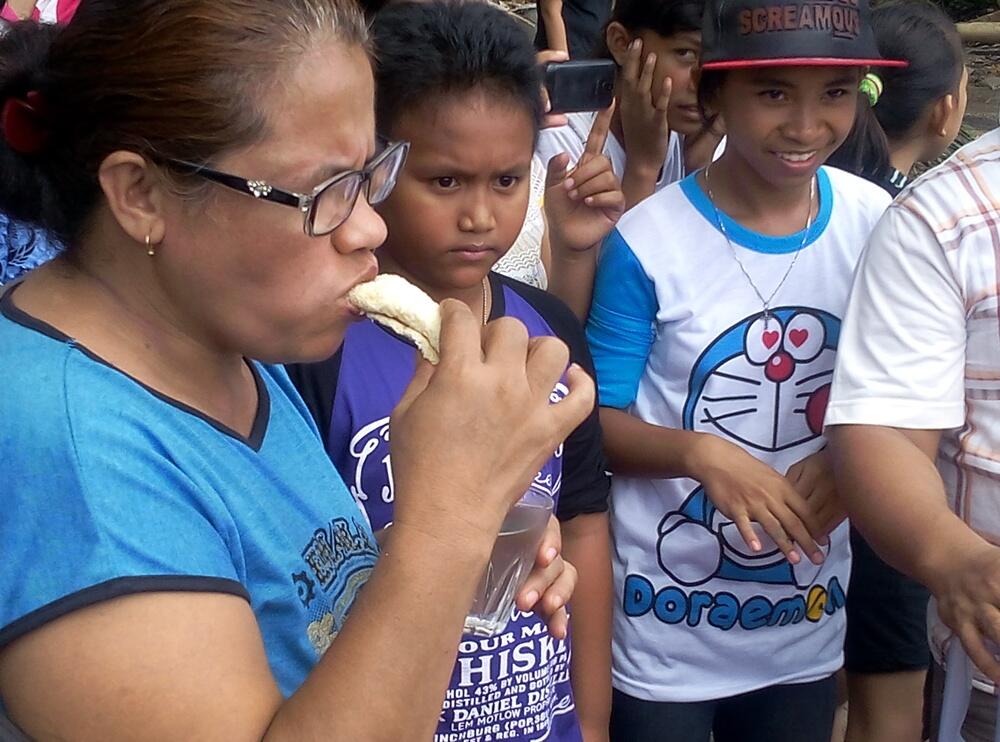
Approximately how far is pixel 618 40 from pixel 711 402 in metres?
1.32

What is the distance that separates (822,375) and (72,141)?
1.51 metres

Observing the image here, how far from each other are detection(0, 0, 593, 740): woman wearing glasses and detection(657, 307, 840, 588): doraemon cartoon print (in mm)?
999

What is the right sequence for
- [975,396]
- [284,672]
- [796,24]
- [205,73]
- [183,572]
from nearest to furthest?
1. [183,572]
2. [205,73]
3. [284,672]
4. [975,396]
5. [796,24]

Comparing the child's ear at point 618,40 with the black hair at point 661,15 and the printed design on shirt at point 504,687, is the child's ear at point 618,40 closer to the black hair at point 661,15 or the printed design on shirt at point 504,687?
the black hair at point 661,15

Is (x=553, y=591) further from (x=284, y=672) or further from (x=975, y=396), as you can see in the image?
(x=975, y=396)

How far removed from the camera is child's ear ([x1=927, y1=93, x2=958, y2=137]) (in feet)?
10.7

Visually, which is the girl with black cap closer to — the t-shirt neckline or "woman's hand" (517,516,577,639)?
the t-shirt neckline

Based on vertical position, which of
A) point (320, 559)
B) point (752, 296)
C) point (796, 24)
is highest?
point (796, 24)

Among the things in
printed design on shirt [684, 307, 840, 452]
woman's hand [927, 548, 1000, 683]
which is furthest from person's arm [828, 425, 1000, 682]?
printed design on shirt [684, 307, 840, 452]

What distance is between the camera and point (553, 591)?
4.77ft

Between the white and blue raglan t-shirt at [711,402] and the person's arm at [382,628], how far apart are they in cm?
103

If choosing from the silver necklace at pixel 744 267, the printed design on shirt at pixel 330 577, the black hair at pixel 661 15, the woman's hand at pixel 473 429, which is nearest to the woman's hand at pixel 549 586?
the printed design on shirt at pixel 330 577

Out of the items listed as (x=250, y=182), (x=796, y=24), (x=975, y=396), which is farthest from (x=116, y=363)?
(x=796, y=24)

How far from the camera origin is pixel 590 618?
2.02 meters
